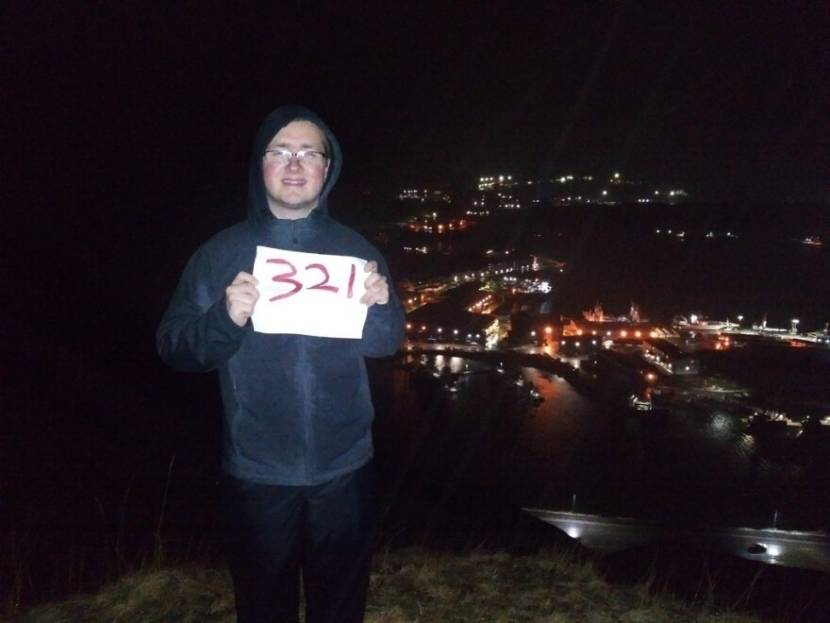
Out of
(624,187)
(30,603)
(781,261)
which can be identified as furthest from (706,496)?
(624,187)

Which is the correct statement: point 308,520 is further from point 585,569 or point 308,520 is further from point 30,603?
point 585,569

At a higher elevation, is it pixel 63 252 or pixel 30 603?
pixel 63 252

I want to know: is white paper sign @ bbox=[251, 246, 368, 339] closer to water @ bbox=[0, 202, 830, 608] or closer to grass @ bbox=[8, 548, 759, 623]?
grass @ bbox=[8, 548, 759, 623]

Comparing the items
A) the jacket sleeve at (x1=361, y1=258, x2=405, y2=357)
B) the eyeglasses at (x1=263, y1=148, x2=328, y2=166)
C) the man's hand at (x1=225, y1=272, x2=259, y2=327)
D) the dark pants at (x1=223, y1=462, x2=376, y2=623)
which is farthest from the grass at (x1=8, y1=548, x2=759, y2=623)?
the eyeglasses at (x1=263, y1=148, x2=328, y2=166)

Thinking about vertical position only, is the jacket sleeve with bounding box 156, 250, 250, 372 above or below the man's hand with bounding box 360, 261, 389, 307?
below

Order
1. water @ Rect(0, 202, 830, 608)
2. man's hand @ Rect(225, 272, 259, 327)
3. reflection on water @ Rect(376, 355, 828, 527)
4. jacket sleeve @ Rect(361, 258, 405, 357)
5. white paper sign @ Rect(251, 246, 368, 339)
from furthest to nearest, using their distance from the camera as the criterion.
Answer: reflection on water @ Rect(376, 355, 828, 527) → water @ Rect(0, 202, 830, 608) → jacket sleeve @ Rect(361, 258, 405, 357) → white paper sign @ Rect(251, 246, 368, 339) → man's hand @ Rect(225, 272, 259, 327)

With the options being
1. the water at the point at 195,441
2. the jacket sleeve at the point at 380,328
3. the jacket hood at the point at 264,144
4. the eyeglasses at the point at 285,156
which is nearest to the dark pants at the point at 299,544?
the jacket sleeve at the point at 380,328
